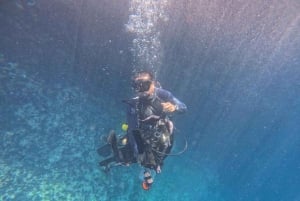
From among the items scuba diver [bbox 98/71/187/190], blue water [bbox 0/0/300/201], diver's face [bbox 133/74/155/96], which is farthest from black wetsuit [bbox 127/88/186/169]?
blue water [bbox 0/0/300/201]

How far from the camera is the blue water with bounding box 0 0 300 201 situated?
7.07 m

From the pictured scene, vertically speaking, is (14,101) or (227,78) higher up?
(14,101)

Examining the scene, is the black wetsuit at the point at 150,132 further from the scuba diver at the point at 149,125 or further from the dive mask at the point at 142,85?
the dive mask at the point at 142,85

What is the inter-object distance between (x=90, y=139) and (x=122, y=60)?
3.08 m

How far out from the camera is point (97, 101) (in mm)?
8695

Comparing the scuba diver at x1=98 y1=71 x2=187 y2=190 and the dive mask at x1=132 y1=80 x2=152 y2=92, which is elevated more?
the dive mask at x1=132 y1=80 x2=152 y2=92

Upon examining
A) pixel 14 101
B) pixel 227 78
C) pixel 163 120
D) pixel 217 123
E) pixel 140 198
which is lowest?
pixel 217 123

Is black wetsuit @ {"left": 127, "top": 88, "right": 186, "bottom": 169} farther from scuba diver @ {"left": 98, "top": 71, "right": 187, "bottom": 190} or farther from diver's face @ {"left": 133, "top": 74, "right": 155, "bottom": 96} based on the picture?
diver's face @ {"left": 133, "top": 74, "right": 155, "bottom": 96}

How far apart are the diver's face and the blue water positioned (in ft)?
5.97

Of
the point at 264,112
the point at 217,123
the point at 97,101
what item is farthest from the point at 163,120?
the point at 264,112

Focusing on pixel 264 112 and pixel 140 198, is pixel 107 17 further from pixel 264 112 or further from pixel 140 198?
pixel 264 112

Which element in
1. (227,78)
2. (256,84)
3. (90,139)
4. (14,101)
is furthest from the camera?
(256,84)

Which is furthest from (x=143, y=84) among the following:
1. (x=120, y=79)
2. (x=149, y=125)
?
(x=120, y=79)

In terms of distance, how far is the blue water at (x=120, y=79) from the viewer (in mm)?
7066
